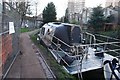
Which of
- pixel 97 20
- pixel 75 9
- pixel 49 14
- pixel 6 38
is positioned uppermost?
pixel 75 9

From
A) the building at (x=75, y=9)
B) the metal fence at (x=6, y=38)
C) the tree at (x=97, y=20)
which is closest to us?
the metal fence at (x=6, y=38)

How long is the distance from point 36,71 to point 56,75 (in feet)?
2.19

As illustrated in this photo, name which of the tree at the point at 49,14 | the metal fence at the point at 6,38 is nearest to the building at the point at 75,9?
the tree at the point at 49,14

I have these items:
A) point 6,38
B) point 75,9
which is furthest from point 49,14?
point 6,38

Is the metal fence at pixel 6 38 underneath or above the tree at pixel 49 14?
underneath

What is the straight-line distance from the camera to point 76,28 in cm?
1201

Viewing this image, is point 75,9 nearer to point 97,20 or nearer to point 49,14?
point 49,14

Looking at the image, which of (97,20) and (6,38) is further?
(97,20)

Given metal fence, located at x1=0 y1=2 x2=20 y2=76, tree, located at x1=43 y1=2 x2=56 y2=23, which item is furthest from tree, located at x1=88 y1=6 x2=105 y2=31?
metal fence, located at x1=0 y1=2 x2=20 y2=76

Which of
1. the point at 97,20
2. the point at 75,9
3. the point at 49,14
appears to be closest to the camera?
the point at 97,20

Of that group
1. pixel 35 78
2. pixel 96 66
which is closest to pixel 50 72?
pixel 35 78

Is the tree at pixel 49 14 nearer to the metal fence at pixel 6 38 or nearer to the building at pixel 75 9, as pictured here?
the building at pixel 75 9

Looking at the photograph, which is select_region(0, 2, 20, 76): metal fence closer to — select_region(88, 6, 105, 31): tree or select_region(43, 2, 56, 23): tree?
select_region(88, 6, 105, 31): tree

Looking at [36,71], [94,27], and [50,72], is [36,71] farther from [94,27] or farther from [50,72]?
[94,27]
